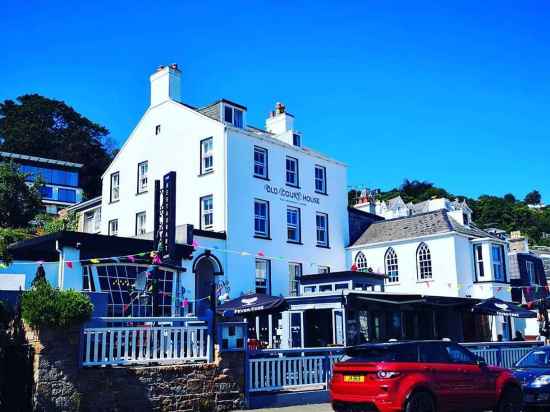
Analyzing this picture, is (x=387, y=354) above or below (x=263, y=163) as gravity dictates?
below

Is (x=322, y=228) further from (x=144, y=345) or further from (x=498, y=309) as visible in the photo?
(x=144, y=345)

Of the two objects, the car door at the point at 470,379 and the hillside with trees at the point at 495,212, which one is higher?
the hillside with trees at the point at 495,212

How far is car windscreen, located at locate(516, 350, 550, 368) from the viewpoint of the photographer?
14.8 metres

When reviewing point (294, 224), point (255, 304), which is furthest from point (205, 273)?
point (255, 304)

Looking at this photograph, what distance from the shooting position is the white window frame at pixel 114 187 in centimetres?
3422

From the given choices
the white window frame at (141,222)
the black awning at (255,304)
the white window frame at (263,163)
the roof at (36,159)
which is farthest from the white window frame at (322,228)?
the roof at (36,159)

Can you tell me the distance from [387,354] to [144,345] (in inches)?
206

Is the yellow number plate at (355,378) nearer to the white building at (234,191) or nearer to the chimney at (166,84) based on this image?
the white building at (234,191)

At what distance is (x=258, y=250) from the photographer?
2859 centimetres

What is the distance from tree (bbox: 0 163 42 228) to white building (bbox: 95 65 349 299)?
6.34 meters

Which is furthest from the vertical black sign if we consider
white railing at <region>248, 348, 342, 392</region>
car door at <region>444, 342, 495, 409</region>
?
car door at <region>444, 342, 495, 409</region>

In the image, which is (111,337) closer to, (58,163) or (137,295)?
(137,295)

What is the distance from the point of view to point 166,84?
31781mm

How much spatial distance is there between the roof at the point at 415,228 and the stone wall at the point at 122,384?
64.2 ft
